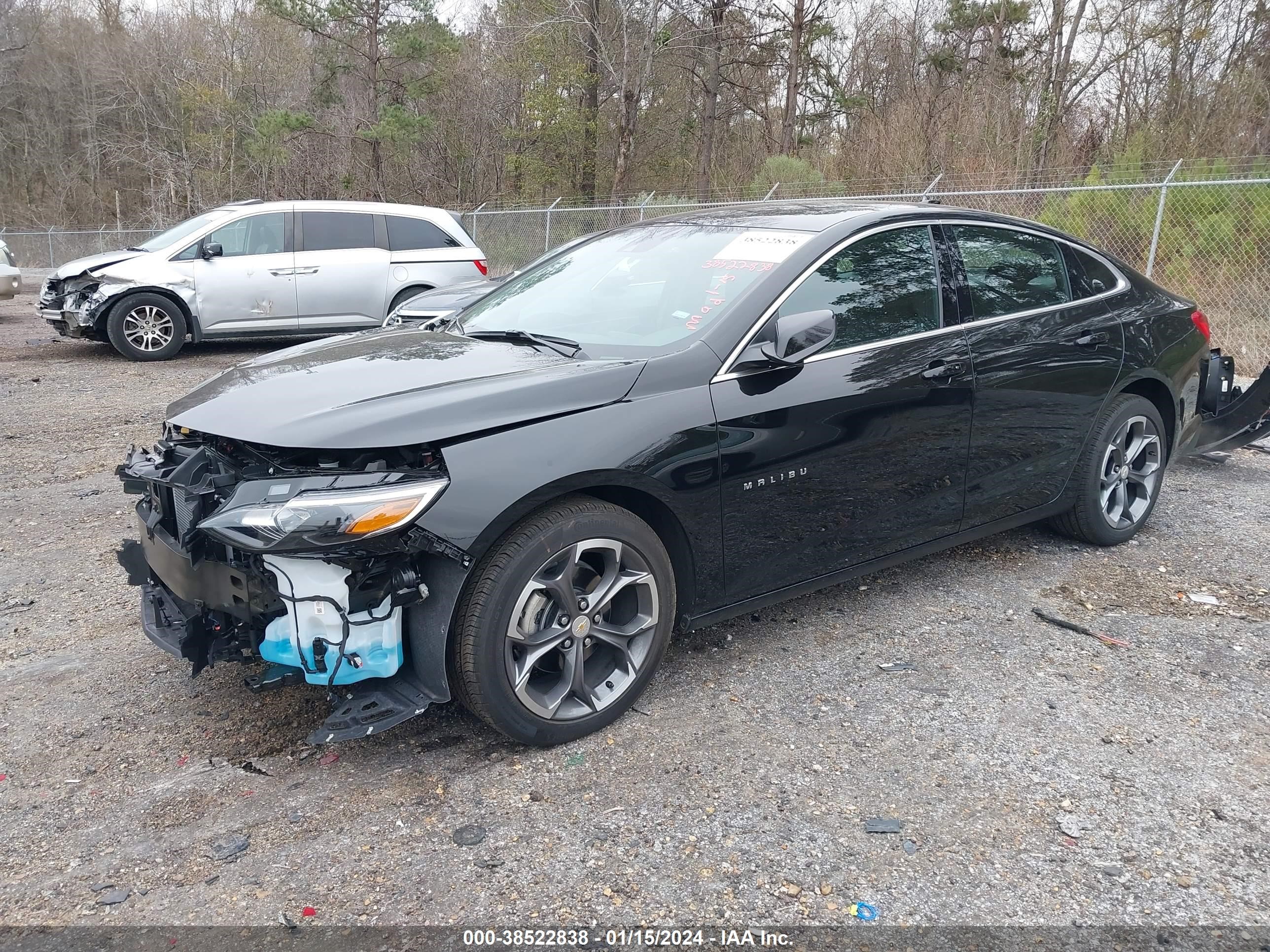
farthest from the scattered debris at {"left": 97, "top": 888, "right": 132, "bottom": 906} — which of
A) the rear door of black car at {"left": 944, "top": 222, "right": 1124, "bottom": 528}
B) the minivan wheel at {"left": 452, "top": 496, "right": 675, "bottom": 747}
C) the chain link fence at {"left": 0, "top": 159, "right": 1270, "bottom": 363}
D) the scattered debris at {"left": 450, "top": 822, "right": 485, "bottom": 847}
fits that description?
the chain link fence at {"left": 0, "top": 159, "right": 1270, "bottom": 363}

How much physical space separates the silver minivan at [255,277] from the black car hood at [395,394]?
26.0 feet

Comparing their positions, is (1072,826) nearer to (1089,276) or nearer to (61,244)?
(1089,276)

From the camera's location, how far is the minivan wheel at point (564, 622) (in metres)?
2.79

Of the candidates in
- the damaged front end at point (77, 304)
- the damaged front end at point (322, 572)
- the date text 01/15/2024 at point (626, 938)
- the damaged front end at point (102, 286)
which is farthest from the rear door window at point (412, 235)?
the date text 01/15/2024 at point (626, 938)

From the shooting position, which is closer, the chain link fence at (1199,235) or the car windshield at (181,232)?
the chain link fence at (1199,235)

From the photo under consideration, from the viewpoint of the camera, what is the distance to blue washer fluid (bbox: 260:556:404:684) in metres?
2.68

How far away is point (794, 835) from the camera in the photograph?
262 centimetres

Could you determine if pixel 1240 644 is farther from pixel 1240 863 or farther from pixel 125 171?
pixel 125 171

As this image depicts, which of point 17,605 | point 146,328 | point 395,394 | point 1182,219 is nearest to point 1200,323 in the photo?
point 395,394

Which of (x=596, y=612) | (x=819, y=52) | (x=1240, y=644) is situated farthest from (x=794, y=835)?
(x=819, y=52)

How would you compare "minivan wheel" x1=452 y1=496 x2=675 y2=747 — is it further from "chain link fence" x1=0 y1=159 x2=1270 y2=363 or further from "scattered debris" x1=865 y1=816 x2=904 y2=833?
"chain link fence" x1=0 y1=159 x2=1270 y2=363

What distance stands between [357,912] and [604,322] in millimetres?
2194

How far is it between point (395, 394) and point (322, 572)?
0.60m

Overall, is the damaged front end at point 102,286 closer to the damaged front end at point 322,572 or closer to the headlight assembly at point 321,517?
the damaged front end at point 322,572
